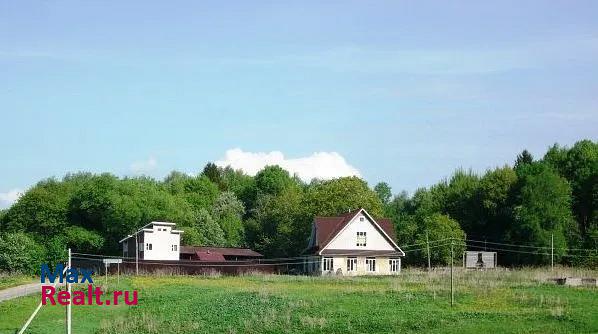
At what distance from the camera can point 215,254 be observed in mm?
83250

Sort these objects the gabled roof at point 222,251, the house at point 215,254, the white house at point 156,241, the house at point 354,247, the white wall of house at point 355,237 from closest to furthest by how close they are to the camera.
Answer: the house at point 354,247, the white wall of house at point 355,237, the white house at point 156,241, the house at point 215,254, the gabled roof at point 222,251

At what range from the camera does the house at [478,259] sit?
247 ft

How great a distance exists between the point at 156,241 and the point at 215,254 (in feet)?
19.7

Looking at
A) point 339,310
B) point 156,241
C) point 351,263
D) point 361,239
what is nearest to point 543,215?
point 361,239

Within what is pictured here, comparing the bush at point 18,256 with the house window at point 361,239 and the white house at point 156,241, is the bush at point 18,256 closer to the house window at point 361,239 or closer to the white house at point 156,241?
the white house at point 156,241

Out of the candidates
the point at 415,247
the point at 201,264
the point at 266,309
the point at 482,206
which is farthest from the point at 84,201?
the point at 266,309

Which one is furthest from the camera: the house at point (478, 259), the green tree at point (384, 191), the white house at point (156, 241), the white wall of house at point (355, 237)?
the green tree at point (384, 191)

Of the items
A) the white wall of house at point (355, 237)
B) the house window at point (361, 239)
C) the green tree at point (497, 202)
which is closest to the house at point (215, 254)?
the white wall of house at point (355, 237)

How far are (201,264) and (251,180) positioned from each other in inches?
2043

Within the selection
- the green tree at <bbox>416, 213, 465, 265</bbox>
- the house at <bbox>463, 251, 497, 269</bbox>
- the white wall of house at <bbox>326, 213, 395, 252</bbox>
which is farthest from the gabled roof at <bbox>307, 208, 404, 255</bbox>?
the house at <bbox>463, 251, 497, 269</bbox>

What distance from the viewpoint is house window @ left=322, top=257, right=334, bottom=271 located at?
74375mm

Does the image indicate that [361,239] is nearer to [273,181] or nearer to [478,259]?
[478,259]

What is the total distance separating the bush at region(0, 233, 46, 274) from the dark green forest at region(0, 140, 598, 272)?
90mm

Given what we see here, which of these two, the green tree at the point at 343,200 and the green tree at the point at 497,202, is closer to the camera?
the green tree at the point at 497,202
